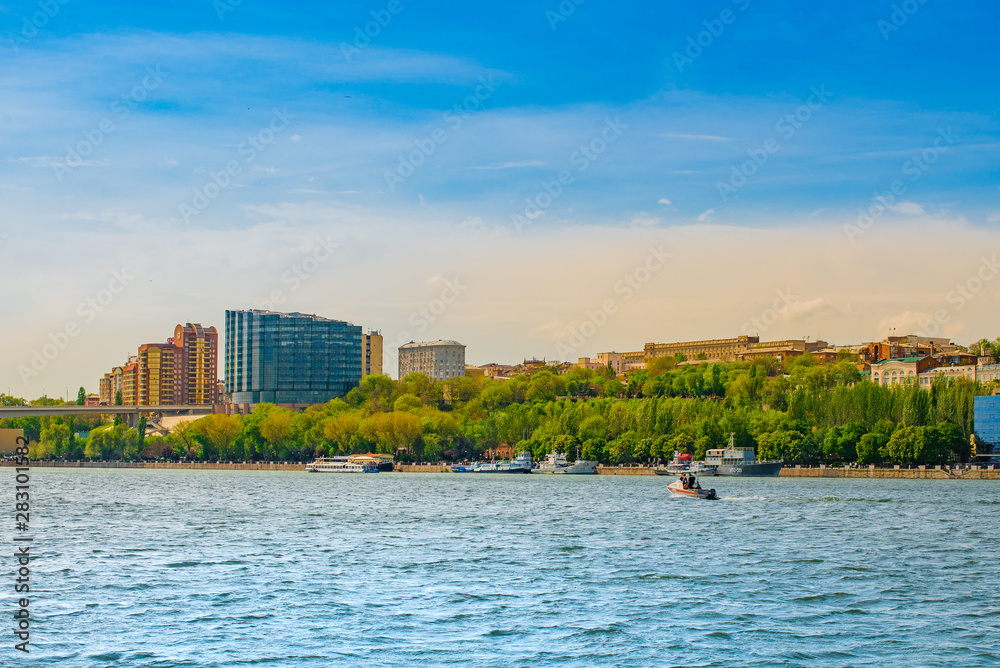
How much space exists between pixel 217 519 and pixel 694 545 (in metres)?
18.1

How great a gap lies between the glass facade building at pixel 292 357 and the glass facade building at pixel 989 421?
102452mm

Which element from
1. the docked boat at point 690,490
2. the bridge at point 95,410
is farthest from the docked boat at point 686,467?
the bridge at point 95,410

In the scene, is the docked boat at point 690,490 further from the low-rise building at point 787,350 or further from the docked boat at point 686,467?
the low-rise building at point 787,350

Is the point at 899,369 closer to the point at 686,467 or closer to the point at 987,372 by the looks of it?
the point at 987,372

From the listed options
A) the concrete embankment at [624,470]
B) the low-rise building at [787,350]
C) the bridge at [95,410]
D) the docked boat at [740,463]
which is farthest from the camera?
the low-rise building at [787,350]

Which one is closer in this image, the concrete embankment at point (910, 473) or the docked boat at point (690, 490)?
the docked boat at point (690, 490)

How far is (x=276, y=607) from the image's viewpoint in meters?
22.4

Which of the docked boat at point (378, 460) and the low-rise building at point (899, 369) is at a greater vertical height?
the low-rise building at point (899, 369)

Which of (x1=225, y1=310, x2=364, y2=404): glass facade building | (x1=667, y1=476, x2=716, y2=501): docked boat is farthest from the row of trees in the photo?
(x1=667, y1=476, x2=716, y2=501): docked boat

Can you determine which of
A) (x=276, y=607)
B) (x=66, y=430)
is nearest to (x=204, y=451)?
(x=66, y=430)

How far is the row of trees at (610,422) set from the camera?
96375 mm

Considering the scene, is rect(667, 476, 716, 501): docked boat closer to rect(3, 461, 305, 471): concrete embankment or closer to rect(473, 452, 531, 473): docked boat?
rect(473, 452, 531, 473): docked boat

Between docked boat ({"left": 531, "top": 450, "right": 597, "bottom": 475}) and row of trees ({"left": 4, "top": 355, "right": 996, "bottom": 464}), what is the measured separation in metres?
1.17

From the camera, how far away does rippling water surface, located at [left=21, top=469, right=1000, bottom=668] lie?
61.8 feet
